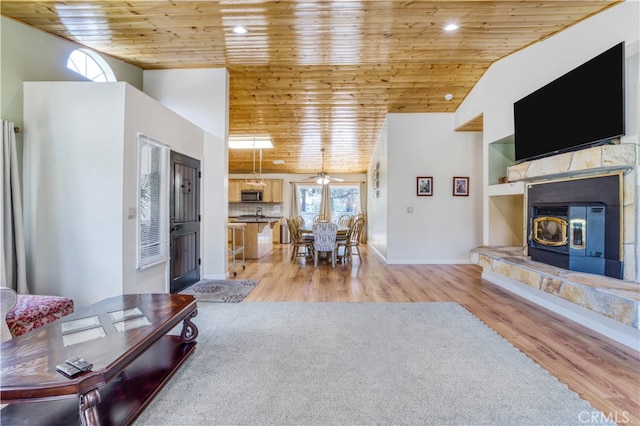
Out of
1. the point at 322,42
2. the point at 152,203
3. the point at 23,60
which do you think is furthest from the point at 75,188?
the point at 322,42

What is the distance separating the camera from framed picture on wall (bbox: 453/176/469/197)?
217 inches

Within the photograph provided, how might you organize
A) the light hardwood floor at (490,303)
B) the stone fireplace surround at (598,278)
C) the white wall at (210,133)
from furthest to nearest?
the white wall at (210,133) < the stone fireplace surround at (598,278) < the light hardwood floor at (490,303)

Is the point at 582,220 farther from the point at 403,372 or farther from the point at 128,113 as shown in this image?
the point at 128,113

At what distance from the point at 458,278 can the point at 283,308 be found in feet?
9.75

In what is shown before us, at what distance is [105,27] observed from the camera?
3215 mm

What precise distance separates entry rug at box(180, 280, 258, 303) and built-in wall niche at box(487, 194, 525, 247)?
152 inches

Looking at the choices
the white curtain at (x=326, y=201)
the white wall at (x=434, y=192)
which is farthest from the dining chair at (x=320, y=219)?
the white wall at (x=434, y=192)

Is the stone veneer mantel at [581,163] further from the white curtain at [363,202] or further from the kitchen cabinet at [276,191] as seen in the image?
the kitchen cabinet at [276,191]

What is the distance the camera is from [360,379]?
69.6 inches

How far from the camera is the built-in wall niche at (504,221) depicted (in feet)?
14.2

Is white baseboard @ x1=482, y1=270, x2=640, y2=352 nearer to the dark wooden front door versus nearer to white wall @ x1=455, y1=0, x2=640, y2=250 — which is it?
white wall @ x1=455, y1=0, x2=640, y2=250

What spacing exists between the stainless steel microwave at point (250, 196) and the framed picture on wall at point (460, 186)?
18.9 ft

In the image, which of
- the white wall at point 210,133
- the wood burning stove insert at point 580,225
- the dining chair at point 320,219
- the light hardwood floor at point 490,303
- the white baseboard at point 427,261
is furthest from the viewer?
the dining chair at point 320,219

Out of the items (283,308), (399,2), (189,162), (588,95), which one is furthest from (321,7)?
(283,308)
